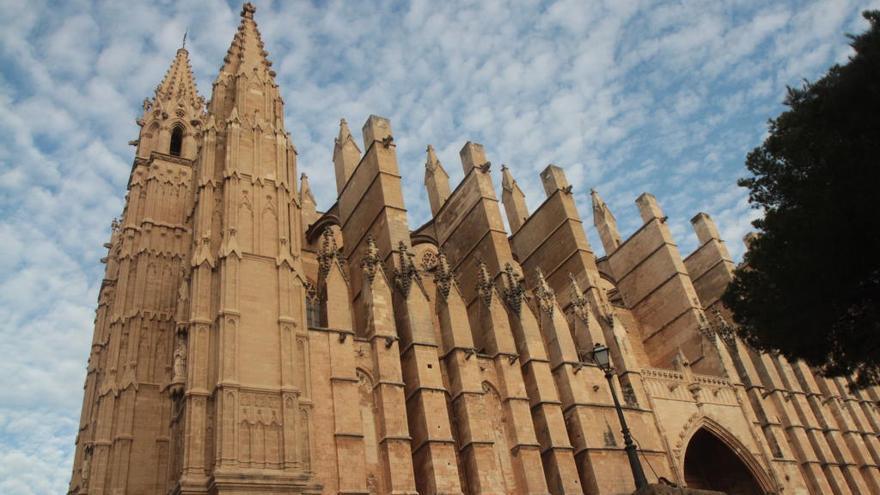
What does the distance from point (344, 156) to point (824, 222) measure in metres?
17.6

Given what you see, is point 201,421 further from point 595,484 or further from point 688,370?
point 688,370

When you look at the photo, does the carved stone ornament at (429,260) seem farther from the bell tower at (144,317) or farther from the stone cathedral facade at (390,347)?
the bell tower at (144,317)

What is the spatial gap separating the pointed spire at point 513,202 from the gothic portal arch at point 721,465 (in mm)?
9577

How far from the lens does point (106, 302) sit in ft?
80.4

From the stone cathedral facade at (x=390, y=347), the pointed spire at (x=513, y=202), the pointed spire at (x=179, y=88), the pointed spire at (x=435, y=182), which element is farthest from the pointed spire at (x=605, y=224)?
the pointed spire at (x=179, y=88)

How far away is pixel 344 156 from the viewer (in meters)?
24.9

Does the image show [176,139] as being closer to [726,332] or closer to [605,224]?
[605,224]

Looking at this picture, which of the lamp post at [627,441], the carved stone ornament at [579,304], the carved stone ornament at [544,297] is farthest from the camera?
the carved stone ornament at [579,304]

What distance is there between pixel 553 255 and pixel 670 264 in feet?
15.7

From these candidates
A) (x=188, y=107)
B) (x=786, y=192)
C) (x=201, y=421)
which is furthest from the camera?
(x=188, y=107)

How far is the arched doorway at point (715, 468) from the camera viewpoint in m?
22.0

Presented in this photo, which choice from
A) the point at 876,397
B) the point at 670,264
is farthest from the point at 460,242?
the point at 876,397

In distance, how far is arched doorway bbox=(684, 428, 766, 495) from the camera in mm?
21969

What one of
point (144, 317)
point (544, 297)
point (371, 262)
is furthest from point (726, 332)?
point (144, 317)
